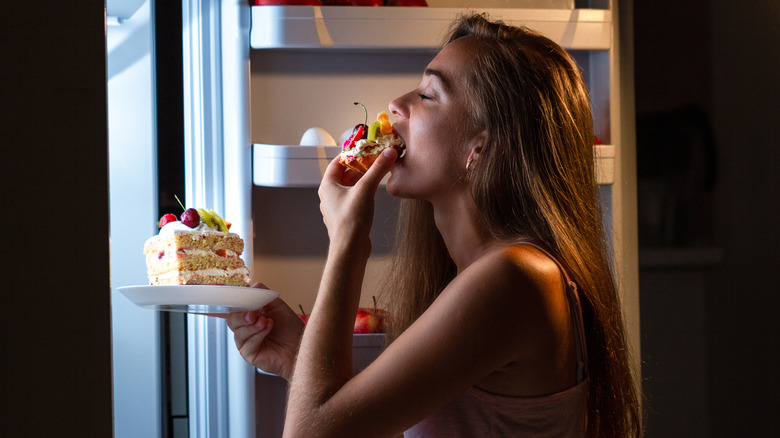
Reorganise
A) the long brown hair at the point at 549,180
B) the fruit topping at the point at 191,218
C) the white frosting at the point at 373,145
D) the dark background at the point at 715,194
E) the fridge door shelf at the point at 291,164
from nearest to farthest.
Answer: the long brown hair at the point at 549,180 → the white frosting at the point at 373,145 → the fruit topping at the point at 191,218 → the fridge door shelf at the point at 291,164 → the dark background at the point at 715,194

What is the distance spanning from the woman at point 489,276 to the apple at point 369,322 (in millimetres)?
350

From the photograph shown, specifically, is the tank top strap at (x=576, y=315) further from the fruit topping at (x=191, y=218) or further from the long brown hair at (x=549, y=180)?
the fruit topping at (x=191, y=218)

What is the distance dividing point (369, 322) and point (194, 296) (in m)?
0.44

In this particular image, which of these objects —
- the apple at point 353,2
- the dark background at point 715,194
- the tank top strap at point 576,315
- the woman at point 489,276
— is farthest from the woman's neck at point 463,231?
the dark background at point 715,194

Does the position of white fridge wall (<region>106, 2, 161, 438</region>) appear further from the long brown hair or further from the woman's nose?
the long brown hair

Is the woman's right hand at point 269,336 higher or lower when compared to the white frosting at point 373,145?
lower

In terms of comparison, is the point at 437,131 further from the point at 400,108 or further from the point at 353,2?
the point at 353,2

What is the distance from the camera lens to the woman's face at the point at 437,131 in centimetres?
96

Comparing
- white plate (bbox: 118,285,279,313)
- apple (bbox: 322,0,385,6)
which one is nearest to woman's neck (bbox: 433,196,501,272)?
white plate (bbox: 118,285,279,313)

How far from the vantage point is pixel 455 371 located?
77 centimetres

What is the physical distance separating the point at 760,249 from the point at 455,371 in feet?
3.10

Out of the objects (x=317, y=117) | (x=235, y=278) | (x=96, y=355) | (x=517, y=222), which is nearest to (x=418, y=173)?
(x=517, y=222)

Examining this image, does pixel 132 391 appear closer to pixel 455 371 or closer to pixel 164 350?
pixel 164 350

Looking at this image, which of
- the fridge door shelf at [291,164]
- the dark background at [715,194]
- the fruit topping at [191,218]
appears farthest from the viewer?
the dark background at [715,194]
